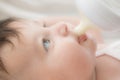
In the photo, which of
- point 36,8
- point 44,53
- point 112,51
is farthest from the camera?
point 36,8

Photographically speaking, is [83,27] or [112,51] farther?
[112,51]

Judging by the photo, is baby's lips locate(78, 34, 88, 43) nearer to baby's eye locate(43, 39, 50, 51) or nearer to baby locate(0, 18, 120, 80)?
baby locate(0, 18, 120, 80)

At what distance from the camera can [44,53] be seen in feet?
2.64

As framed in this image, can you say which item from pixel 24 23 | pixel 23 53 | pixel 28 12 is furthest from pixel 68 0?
pixel 23 53

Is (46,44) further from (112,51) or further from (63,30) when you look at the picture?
(112,51)

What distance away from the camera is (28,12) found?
3.97 feet

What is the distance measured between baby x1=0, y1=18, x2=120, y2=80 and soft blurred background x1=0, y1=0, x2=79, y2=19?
0.33m

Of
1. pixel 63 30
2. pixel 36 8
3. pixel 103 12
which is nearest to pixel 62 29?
pixel 63 30

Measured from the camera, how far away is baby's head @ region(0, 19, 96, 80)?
0.78 meters

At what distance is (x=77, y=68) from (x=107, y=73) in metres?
0.16

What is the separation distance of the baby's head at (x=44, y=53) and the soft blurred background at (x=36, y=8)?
34 cm

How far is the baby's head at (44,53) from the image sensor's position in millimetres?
778

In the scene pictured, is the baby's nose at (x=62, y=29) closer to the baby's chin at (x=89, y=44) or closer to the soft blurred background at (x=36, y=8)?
the baby's chin at (x=89, y=44)

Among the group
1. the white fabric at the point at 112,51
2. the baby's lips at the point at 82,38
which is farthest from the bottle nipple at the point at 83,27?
the white fabric at the point at 112,51
